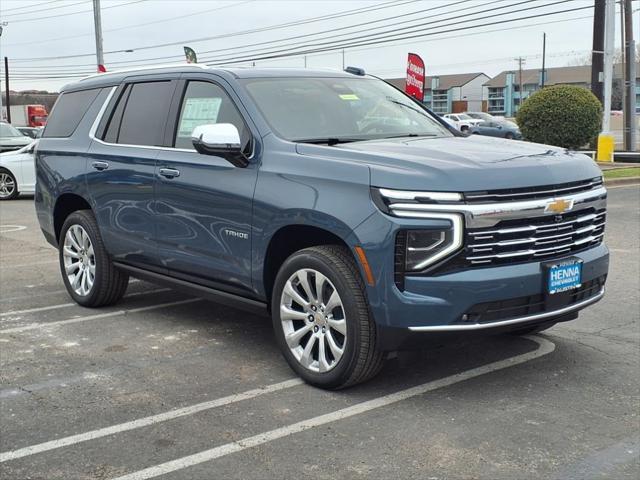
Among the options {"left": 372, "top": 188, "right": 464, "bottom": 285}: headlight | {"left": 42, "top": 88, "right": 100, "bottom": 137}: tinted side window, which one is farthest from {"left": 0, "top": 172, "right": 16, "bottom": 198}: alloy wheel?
{"left": 372, "top": 188, "right": 464, "bottom": 285}: headlight

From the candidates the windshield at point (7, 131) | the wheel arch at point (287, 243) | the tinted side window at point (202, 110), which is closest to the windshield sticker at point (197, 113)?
the tinted side window at point (202, 110)

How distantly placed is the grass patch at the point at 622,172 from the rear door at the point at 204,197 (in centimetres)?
1562

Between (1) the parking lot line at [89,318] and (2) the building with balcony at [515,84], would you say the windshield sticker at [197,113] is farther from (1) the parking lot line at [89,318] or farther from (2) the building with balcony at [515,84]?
(2) the building with balcony at [515,84]

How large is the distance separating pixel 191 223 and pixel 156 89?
4.24ft

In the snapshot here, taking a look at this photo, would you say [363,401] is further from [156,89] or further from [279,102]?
[156,89]

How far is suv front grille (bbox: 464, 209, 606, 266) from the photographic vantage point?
4250mm

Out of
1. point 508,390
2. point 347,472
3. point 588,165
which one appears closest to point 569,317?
point 508,390

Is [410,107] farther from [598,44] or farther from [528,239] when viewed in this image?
[598,44]

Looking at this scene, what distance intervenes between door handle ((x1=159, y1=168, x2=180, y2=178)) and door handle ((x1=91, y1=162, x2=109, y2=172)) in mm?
822

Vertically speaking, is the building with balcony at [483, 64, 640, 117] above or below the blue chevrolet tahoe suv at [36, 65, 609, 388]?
above

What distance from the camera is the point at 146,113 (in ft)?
20.5

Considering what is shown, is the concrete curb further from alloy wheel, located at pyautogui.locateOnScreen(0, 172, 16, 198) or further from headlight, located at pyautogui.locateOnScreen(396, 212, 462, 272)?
headlight, located at pyautogui.locateOnScreen(396, 212, 462, 272)

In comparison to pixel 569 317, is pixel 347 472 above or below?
below

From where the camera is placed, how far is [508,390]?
186 inches
